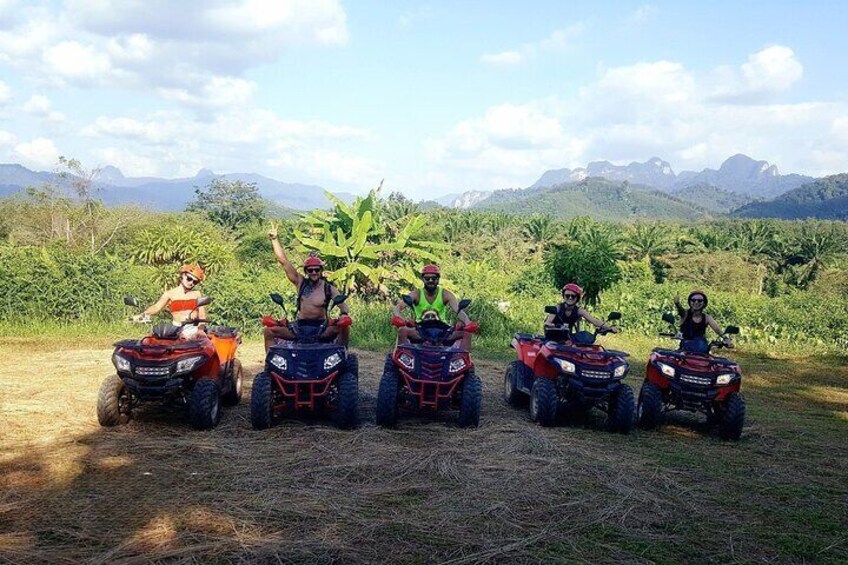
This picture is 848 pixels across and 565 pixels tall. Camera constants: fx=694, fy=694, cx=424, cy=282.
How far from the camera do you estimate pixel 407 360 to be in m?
7.12

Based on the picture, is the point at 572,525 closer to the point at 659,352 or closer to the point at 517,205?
the point at 659,352

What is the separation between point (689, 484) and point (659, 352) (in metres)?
2.31

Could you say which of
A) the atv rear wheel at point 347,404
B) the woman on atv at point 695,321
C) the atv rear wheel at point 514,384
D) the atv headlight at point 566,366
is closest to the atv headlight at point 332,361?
the atv rear wheel at point 347,404

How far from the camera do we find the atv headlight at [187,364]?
6543 millimetres

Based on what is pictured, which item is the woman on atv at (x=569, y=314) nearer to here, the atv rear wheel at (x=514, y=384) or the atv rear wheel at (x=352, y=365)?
the atv rear wheel at (x=514, y=384)

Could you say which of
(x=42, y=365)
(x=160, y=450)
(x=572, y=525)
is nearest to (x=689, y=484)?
(x=572, y=525)

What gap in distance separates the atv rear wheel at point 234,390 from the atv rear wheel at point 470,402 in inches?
105

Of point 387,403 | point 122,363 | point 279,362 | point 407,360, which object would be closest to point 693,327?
point 407,360

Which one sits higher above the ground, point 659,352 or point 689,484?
point 659,352

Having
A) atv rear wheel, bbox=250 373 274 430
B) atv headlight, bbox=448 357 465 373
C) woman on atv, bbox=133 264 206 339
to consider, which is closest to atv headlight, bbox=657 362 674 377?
atv headlight, bbox=448 357 465 373

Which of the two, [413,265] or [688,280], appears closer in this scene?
[413,265]

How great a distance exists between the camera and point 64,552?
3.93 metres

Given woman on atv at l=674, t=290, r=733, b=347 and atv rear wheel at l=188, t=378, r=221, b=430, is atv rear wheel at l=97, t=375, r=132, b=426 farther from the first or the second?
woman on atv at l=674, t=290, r=733, b=347

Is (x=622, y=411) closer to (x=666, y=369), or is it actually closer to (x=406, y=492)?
(x=666, y=369)
